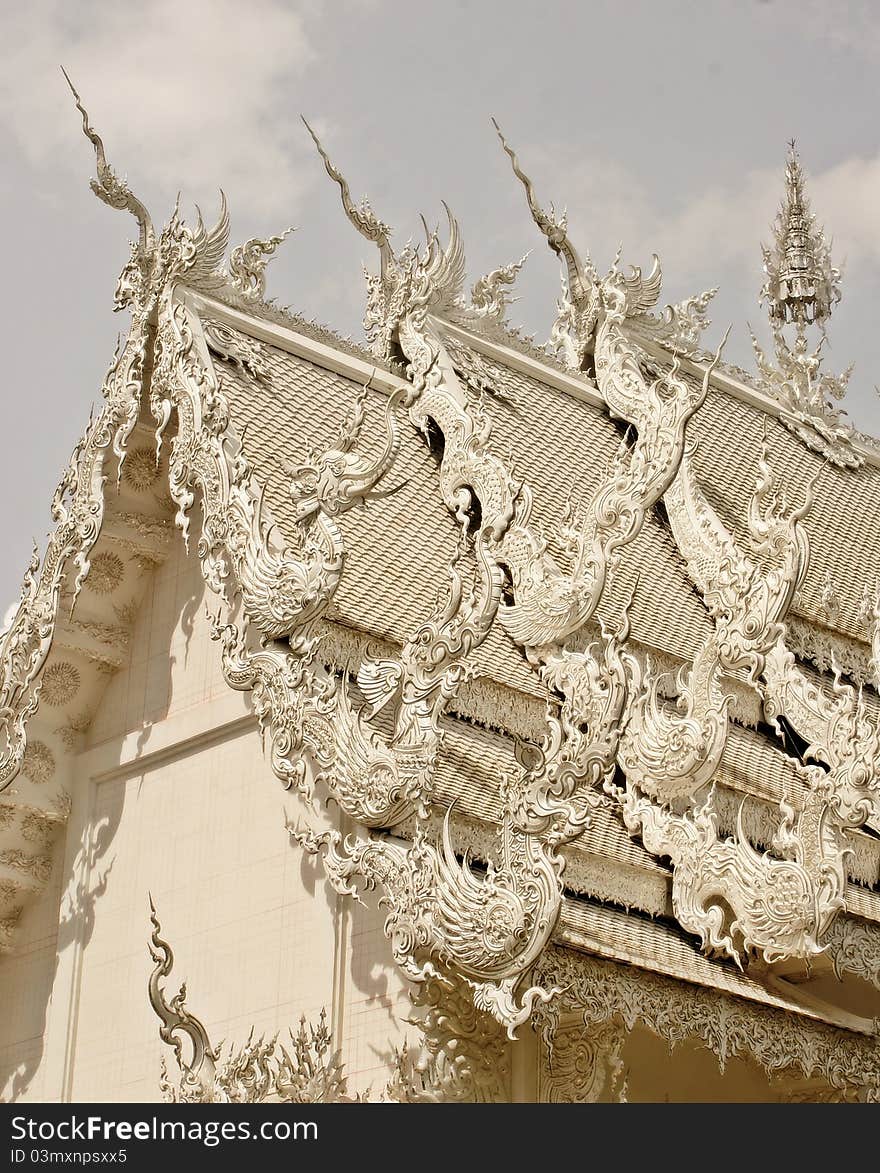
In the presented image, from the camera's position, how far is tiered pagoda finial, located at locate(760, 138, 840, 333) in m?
16.0

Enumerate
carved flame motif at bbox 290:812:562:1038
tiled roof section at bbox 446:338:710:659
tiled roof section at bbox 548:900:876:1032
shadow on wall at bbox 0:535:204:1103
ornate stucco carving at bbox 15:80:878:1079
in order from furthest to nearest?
tiled roof section at bbox 446:338:710:659, shadow on wall at bbox 0:535:204:1103, tiled roof section at bbox 548:900:876:1032, ornate stucco carving at bbox 15:80:878:1079, carved flame motif at bbox 290:812:562:1038

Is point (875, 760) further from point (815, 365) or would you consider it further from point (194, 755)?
point (815, 365)

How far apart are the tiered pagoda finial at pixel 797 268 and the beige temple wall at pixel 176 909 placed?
6640 millimetres

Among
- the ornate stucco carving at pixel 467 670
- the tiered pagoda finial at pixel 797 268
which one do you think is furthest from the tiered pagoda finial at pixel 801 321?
the ornate stucco carving at pixel 467 670

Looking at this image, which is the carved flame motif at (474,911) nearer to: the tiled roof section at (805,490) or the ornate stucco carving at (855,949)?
the ornate stucco carving at (855,949)

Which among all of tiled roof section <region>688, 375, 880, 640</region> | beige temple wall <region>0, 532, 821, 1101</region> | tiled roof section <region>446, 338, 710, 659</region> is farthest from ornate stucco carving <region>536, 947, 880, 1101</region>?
tiled roof section <region>688, 375, 880, 640</region>

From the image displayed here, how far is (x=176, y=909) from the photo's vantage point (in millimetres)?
9820

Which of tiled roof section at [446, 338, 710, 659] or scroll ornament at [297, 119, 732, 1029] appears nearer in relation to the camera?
scroll ornament at [297, 119, 732, 1029]

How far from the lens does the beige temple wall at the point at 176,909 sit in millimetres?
8914

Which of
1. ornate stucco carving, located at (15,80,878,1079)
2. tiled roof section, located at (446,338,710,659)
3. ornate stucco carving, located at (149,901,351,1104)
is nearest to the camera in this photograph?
ornate stucco carving, located at (15,80,878,1079)

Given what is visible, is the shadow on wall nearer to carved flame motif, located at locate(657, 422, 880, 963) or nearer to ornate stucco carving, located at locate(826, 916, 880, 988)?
carved flame motif, located at locate(657, 422, 880, 963)

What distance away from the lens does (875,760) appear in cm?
881

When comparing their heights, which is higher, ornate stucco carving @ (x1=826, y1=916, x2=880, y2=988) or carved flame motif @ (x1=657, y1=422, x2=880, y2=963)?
carved flame motif @ (x1=657, y1=422, x2=880, y2=963)
